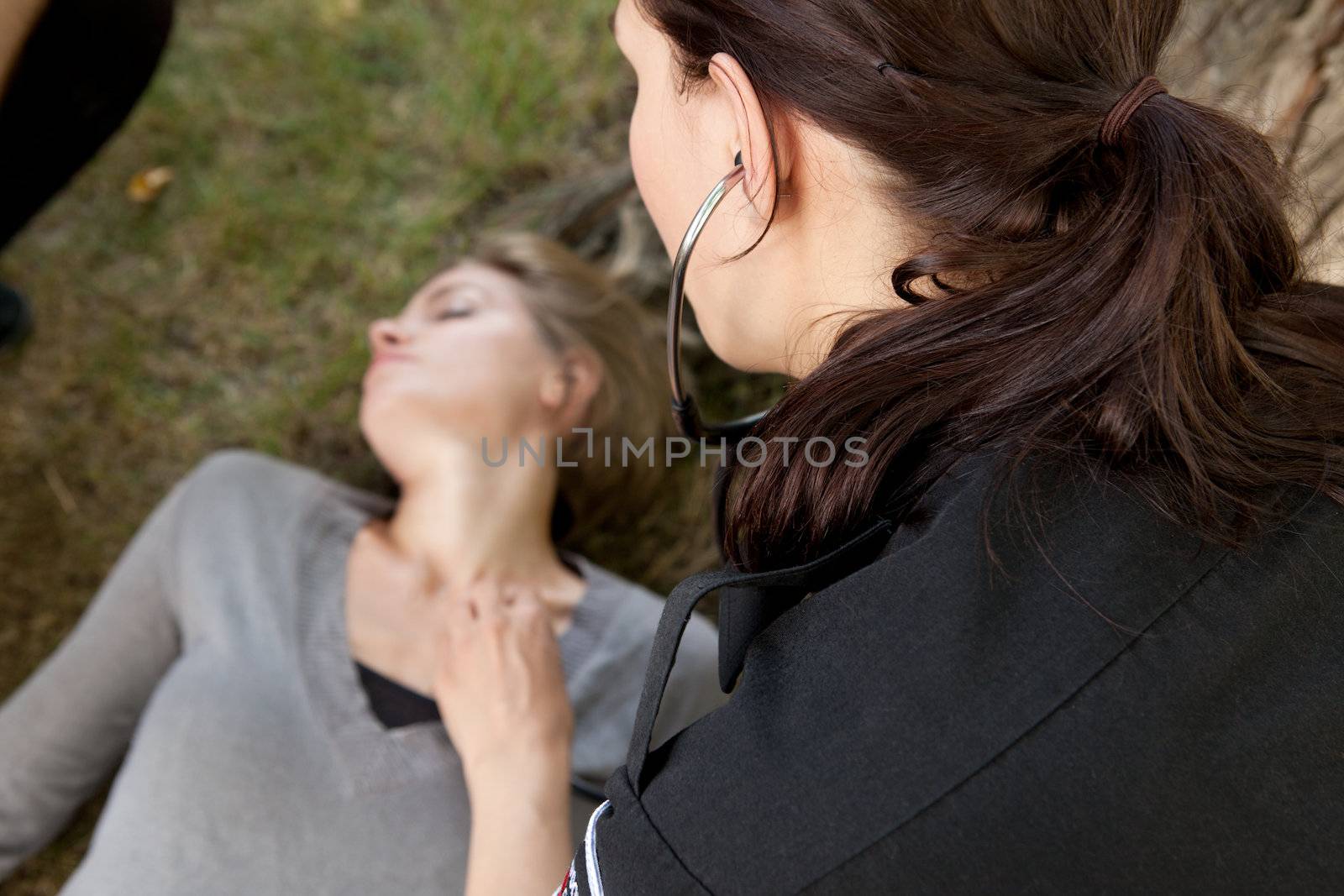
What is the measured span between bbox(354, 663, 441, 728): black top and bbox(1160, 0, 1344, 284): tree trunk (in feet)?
5.69

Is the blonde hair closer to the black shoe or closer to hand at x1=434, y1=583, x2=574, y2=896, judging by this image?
hand at x1=434, y1=583, x2=574, y2=896

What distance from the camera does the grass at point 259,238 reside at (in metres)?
2.33

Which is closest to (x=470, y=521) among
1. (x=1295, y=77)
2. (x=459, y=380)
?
(x=459, y=380)

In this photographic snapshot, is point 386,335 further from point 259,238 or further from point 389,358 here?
point 259,238

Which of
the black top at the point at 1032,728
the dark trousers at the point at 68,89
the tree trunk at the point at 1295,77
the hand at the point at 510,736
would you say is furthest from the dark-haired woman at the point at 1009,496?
the dark trousers at the point at 68,89

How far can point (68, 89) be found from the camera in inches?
69.2

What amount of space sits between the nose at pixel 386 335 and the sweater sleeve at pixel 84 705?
571 mm

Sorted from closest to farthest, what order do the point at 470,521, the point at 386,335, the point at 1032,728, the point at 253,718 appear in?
the point at 1032,728
the point at 253,718
the point at 470,521
the point at 386,335

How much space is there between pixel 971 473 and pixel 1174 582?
21 cm

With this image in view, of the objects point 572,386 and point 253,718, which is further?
point 572,386

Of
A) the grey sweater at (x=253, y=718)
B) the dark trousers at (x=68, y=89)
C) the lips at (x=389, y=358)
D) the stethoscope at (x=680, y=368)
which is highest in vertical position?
the stethoscope at (x=680, y=368)

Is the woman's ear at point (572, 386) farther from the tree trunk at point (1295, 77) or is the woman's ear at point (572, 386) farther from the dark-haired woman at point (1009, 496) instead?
the tree trunk at point (1295, 77)

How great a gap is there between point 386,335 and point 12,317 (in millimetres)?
991

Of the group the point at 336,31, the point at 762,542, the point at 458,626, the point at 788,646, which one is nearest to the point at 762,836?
the point at 788,646
